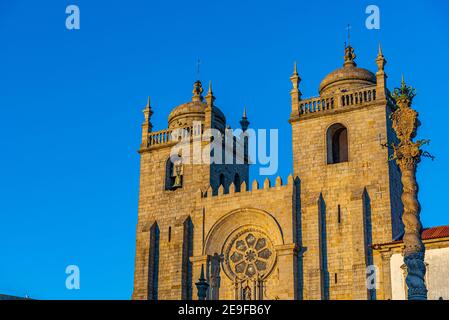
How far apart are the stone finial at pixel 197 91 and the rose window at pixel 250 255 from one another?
1131cm

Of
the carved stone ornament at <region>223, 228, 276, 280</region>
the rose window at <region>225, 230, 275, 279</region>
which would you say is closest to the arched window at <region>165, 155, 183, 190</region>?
the carved stone ornament at <region>223, 228, 276, 280</region>

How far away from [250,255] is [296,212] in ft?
12.2

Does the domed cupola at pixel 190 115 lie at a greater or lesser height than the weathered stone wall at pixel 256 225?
greater

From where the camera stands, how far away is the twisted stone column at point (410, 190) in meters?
17.6

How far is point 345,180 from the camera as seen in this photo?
3909 cm

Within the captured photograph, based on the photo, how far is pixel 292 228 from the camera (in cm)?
3916

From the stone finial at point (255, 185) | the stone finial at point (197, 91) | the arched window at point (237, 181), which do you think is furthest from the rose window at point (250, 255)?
the stone finial at point (197, 91)

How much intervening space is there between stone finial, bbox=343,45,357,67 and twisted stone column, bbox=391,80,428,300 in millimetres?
24358

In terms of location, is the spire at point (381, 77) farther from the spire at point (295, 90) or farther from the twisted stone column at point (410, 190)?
the twisted stone column at point (410, 190)
